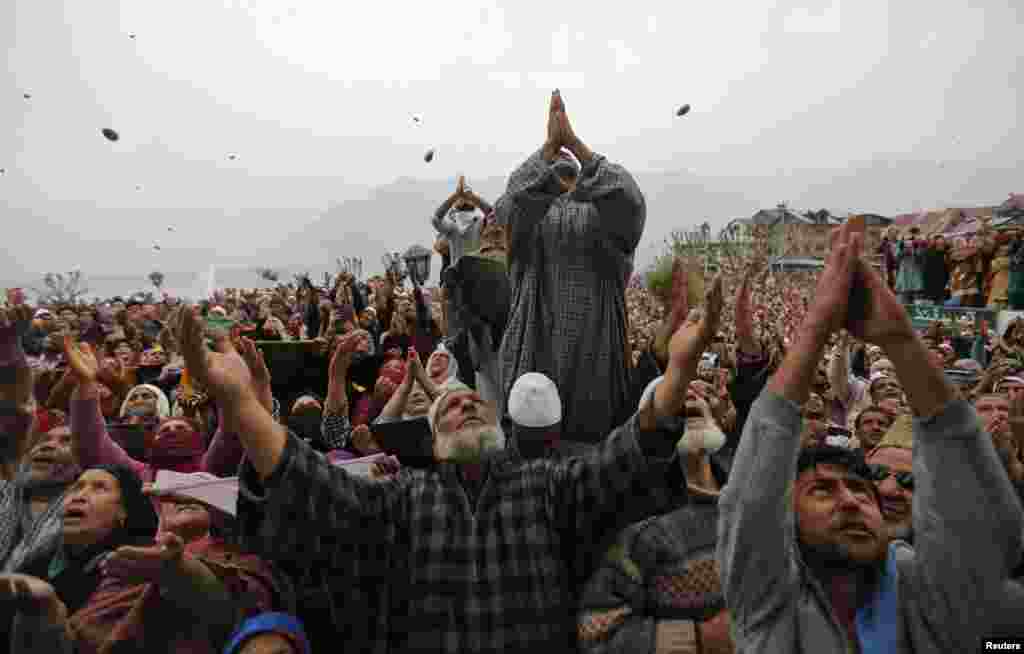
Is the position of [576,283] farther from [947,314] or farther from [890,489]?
[947,314]

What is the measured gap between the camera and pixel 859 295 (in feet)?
5.07

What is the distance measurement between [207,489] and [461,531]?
43.5 inches

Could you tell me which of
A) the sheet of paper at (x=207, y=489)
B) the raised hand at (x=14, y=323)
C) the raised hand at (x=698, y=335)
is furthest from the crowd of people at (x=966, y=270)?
the raised hand at (x=14, y=323)

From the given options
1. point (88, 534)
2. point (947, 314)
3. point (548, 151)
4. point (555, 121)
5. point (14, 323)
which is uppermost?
point (555, 121)

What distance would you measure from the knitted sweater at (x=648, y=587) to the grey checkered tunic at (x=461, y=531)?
0.12 metres

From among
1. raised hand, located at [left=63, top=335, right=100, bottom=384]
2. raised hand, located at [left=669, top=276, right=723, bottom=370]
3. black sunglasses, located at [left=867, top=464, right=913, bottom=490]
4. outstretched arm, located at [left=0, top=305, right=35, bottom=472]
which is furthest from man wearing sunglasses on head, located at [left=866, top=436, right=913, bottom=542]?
outstretched arm, located at [left=0, top=305, right=35, bottom=472]

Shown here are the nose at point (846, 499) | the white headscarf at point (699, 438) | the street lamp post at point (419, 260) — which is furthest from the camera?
the street lamp post at point (419, 260)

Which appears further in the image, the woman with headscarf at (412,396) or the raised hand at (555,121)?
the woman with headscarf at (412,396)

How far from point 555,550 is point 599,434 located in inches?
42.1

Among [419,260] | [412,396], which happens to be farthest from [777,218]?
[412,396]

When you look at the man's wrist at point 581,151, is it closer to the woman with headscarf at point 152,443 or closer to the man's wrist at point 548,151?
the man's wrist at point 548,151

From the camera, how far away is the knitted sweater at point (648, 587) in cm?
204

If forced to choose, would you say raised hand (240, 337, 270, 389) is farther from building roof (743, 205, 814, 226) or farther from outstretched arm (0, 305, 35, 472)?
building roof (743, 205, 814, 226)

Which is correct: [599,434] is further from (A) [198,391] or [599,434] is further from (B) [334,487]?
(A) [198,391]
